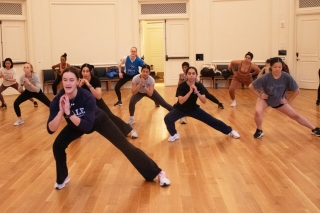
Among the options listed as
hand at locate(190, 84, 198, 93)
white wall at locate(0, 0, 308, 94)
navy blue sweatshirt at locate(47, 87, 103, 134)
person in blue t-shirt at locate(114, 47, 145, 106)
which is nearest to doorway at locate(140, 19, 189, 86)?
white wall at locate(0, 0, 308, 94)

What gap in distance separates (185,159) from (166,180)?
115 centimetres

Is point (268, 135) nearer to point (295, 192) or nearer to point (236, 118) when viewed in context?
point (236, 118)

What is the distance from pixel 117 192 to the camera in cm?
438

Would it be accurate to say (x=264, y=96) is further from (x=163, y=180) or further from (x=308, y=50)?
(x=308, y=50)

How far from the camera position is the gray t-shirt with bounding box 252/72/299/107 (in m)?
6.49

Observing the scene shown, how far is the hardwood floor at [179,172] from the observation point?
402 centimetres

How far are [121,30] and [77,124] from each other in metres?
11.6

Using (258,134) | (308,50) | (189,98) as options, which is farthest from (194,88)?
(308,50)

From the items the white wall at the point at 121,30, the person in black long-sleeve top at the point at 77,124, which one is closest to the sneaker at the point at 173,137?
the person in black long-sleeve top at the point at 77,124

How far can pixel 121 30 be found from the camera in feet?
50.1

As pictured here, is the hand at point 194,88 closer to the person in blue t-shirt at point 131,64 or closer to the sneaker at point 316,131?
the sneaker at point 316,131

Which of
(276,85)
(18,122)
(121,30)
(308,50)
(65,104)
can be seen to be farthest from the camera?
(121,30)

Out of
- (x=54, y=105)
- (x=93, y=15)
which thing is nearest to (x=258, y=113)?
(x=54, y=105)

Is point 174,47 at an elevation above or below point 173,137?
above
